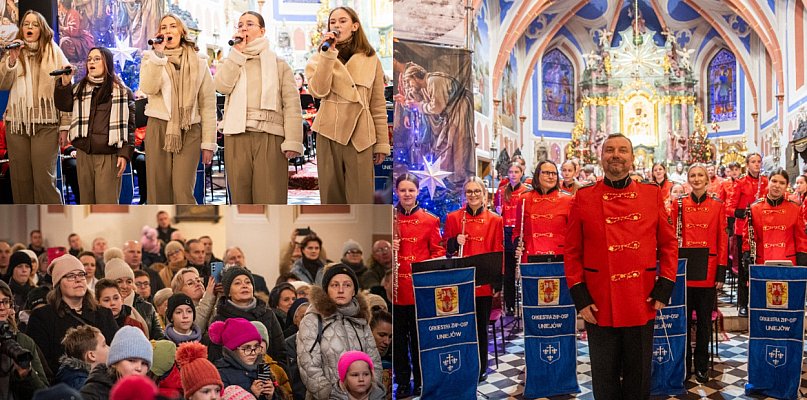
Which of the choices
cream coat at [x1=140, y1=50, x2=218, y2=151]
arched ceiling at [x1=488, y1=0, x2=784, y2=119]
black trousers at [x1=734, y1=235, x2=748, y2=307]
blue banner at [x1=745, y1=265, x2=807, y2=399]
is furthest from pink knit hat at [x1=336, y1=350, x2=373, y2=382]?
arched ceiling at [x1=488, y1=0, x2=784, y2=119]

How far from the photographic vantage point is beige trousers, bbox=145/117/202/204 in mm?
4352

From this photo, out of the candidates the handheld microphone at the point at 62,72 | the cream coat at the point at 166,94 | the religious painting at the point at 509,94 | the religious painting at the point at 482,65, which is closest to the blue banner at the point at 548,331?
the cream coat at the point at 166,94

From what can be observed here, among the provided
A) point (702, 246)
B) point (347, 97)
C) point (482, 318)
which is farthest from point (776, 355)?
point (347, 97)

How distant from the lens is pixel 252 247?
11.8ft

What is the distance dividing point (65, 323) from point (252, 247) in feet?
3.74

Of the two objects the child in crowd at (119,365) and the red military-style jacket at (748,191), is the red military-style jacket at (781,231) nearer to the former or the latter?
the red military-style jacket at (748,191)

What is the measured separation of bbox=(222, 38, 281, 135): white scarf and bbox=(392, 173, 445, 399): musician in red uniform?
110cm

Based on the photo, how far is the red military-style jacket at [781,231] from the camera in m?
4.74

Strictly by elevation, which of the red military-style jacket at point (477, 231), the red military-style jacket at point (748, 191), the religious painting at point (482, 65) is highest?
the religious painting at point (482, 65)

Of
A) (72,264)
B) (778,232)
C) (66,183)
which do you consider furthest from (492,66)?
(72,264)

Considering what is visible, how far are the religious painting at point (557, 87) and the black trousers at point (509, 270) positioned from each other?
607 inches

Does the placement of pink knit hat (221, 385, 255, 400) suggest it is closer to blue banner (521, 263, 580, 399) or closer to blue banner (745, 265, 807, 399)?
blue banner (521, 263, 580, 399)

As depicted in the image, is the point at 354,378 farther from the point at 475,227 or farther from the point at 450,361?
the point at 475,227

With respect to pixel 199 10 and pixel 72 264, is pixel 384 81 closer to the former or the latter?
pixel 199 10
